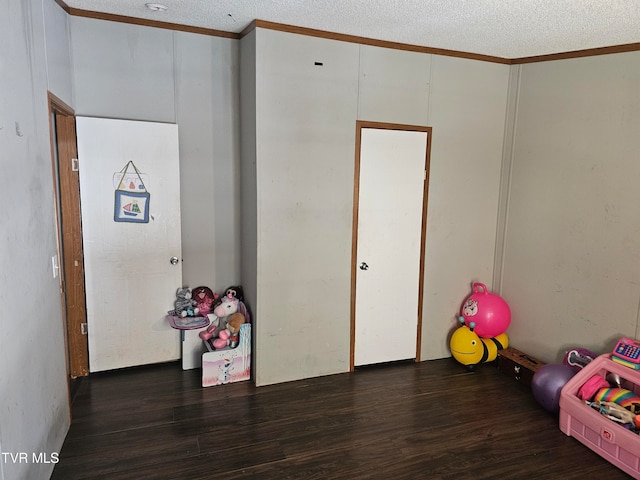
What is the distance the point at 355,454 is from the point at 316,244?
1540mm

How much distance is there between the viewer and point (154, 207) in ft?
11.4

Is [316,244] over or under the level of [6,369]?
over

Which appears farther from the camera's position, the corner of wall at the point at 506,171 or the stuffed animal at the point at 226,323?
the corner of wall at the point at 506,171

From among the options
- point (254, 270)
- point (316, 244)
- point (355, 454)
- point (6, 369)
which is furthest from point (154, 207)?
point (355, 454)

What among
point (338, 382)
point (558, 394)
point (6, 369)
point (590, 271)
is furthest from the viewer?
point (338, 382)

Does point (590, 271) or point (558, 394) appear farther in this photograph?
point (590, 271)

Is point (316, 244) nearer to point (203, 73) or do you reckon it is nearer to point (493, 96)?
point (203, 73)

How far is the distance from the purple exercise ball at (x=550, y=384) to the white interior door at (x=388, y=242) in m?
1.08

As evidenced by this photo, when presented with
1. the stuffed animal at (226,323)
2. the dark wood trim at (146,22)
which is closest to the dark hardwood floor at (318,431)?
the stuffed animal at (226,323)

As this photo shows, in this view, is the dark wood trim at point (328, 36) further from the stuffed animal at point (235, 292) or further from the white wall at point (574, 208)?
the stuffed animal at point (235, 292)

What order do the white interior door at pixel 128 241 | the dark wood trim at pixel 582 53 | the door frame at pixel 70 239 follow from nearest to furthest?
1. the dark wood trim at pixel 582 53
2. the door frame at pixel 70 239
3. the white interior door at pixel 128 241

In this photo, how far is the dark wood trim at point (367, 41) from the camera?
3.12 m

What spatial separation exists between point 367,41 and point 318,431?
2.89 m

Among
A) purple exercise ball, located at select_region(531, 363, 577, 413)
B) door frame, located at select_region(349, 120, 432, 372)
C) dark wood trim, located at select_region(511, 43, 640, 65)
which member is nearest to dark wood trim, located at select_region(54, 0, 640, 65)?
dark wood trim, located at select_region(511, 43, 640, 65)
